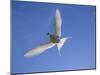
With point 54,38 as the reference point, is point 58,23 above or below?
above

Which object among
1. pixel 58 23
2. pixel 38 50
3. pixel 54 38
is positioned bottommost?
pixel 38 50

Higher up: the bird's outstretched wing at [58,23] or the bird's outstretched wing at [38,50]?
the bird's outstretched wing at [58,23]

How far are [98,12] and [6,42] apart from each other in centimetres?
90

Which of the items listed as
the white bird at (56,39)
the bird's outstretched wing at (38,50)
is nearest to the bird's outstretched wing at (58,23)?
the white bird at (56,39)

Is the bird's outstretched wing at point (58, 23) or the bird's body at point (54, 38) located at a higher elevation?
the bird's outstretched wing at point (58, 23)

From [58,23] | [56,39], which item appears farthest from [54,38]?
[58,23]

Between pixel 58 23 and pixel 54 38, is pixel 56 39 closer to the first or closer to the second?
pixel 54 38

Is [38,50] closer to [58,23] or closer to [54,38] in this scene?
[54,38]

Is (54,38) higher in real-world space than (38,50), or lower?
higher

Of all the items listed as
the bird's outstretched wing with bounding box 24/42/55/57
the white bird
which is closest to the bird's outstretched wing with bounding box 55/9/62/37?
the white bird

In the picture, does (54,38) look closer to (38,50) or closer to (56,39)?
(56,39)

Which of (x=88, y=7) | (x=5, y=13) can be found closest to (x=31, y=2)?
(x=5, y=13)

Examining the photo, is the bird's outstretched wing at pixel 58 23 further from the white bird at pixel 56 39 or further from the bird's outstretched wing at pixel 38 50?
the bird's outstretched wing at pixel 38 50

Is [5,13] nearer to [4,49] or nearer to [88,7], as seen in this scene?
[4,49]
